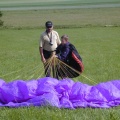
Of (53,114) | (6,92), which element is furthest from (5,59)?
(53,114)

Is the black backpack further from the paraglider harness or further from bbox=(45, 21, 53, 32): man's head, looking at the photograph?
bbox=(45, 21, 53, 32): man's head

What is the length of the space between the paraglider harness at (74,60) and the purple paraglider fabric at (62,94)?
1403 millimetres

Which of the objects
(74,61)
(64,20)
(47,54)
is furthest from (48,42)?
(64,20)

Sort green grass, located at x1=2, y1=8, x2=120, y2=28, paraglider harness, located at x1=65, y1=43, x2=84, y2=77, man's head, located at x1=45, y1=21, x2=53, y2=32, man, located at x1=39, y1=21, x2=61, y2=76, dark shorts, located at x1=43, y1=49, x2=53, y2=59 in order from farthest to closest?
green grass, located at x1=2, y1=8, x2=120, y2=28 → dark shorts, located at x1=43, y1=49, x2=53, y2=59 → man, located at x1=39, y1=21, x2=61, y2=76 → man's head, located at x1=45, y1=21, x2=53, y2=32 → paraglider harness, located at x1=65, y1=43, x2=84, y2=77

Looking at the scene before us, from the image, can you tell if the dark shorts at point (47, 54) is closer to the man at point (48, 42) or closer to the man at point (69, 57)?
the man at point (48, 42)

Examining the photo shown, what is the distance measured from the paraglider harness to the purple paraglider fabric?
140 cm

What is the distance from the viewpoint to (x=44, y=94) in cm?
761

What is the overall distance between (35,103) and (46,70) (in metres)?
2.75

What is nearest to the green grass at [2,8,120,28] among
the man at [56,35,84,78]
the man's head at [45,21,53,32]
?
the man's head at [45,21,53,32]

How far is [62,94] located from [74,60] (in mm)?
1713

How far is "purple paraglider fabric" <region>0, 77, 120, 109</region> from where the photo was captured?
300 inches

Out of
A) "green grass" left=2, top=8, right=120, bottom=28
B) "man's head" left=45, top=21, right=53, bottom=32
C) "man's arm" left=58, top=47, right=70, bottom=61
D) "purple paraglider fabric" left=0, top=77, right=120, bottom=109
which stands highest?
"man's head" left=45, top=21, right=53, bottom=32

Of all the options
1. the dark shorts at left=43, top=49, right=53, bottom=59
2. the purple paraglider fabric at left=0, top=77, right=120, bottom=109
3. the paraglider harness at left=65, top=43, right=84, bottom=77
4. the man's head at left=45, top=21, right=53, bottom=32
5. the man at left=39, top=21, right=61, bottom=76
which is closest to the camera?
the purple paraglider fabric at left=0, top=77, right=120, bottom=109

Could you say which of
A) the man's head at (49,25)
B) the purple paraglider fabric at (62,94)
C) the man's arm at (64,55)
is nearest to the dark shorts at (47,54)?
the man's head at (49,25)
